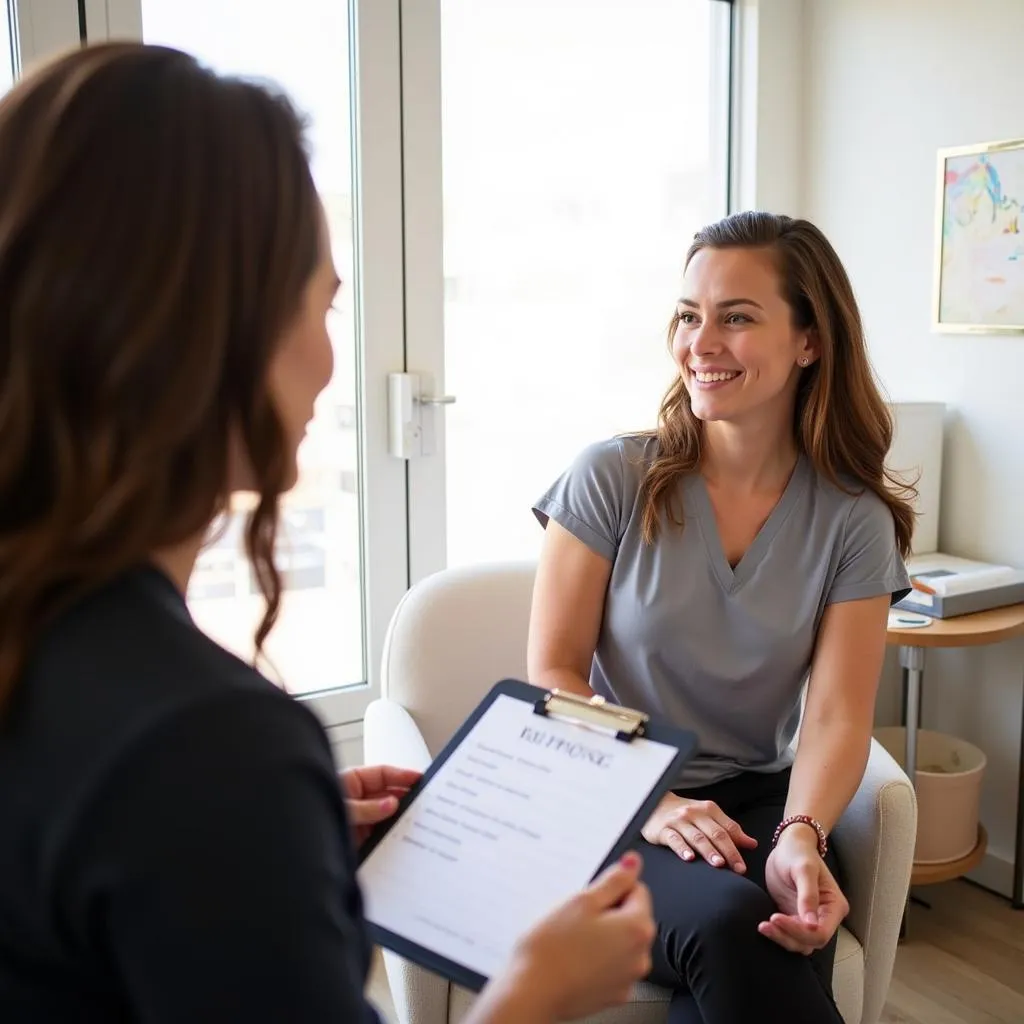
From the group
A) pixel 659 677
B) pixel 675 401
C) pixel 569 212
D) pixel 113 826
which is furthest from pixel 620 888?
pixel 569 212

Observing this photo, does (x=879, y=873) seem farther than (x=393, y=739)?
No

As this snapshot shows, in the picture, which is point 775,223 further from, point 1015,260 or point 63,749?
point 63,749

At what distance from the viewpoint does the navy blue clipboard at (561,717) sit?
0.88 meters

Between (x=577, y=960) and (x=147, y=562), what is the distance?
408 mm

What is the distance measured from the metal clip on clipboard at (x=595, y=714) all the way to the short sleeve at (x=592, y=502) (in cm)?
64

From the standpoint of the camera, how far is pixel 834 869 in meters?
1.53

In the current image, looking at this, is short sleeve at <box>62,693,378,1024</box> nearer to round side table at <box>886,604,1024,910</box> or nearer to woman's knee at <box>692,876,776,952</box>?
woman's knee at <box>692,876,776,952</box>

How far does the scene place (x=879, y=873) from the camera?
58.1 inches

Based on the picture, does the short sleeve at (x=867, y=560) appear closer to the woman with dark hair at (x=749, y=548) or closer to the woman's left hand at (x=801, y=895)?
the woman with dark hair at (x=749, y=548)

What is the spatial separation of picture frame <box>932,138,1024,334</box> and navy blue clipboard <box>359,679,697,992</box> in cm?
180

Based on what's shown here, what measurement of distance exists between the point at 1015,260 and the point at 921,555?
2.28 feet

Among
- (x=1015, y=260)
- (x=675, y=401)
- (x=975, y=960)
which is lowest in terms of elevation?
(x=975, y=960)

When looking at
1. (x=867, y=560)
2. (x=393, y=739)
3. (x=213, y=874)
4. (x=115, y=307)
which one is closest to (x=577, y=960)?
(x=213, y=874)

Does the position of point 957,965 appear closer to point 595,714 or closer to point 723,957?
point 723,957
